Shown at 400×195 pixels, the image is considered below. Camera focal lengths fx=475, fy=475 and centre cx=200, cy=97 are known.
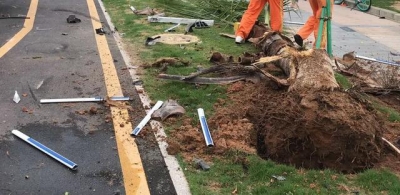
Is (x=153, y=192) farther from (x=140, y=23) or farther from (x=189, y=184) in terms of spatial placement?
(x=140, y=23)

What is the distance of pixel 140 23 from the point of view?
10383 millimetres

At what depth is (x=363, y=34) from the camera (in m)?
11.0

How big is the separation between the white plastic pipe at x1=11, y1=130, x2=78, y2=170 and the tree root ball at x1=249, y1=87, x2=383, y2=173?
1.69 m

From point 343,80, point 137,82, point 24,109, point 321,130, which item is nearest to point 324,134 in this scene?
point 321,130

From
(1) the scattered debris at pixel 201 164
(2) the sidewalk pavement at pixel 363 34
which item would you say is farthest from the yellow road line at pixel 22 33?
(2) the sidewalk pavement at pixel 363 34

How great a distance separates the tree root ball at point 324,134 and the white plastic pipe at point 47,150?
1691 mm

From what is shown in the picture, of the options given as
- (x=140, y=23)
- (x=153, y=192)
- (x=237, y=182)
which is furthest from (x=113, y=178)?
(x=140, y=23)

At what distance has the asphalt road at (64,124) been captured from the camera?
373 centimetres

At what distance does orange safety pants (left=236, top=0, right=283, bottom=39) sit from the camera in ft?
27.8

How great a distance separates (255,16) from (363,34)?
12.2 ft

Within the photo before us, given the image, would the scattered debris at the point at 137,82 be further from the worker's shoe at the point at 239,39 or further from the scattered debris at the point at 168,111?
the worker's shoe at the point at 239,39

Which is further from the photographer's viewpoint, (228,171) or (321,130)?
(321,130)

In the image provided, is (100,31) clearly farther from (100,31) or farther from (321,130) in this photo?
(321,130)

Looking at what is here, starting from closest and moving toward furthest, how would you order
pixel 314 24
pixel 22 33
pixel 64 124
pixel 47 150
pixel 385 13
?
1. pixel 47 150
2. pixel 64 124
3. pixel 314 24
4. pixel 22 33
5. pixel 385 13
